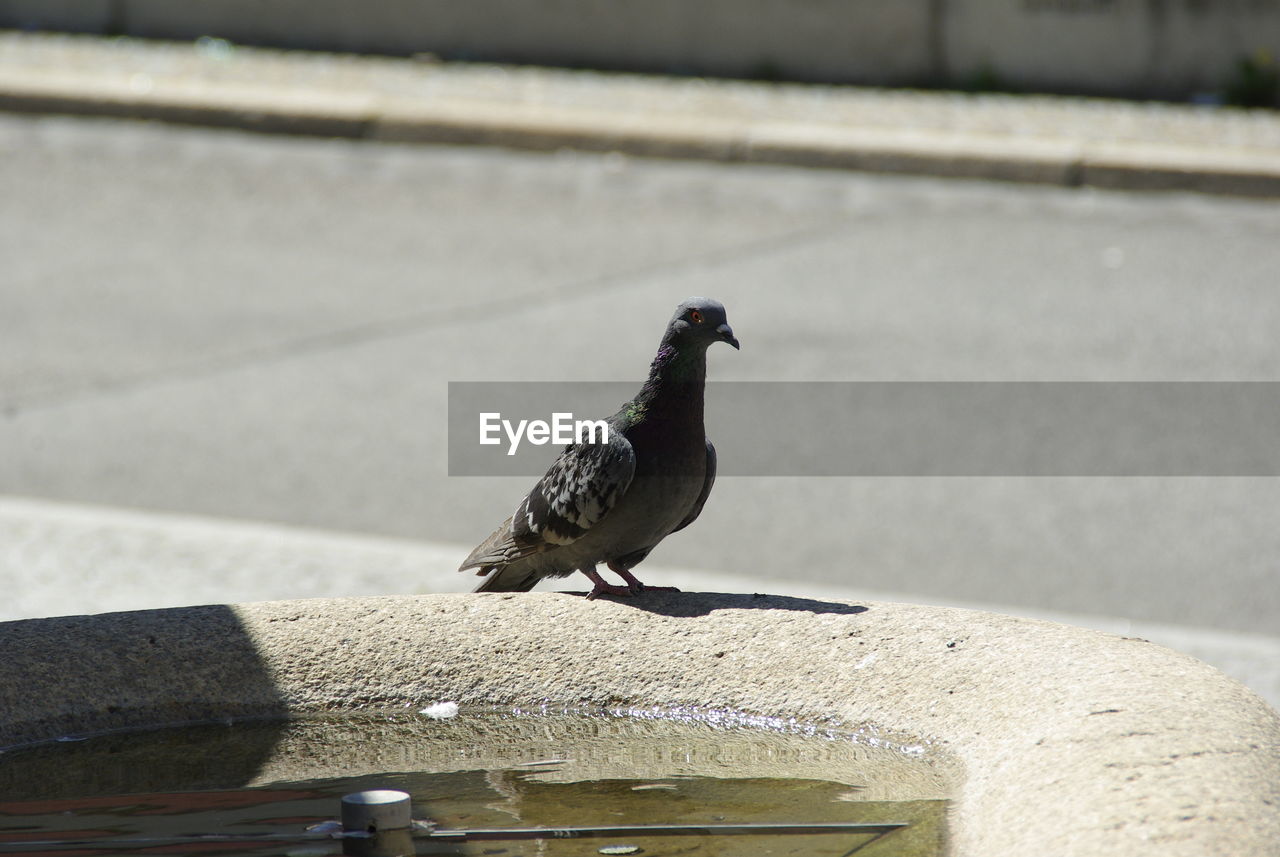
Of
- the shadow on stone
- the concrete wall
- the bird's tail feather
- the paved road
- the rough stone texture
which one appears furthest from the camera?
the concrete wall

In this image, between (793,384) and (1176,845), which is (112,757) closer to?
(1176,845)

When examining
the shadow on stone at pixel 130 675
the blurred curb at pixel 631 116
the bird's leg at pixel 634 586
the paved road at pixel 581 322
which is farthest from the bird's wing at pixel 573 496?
the blurred curb at pixel 631 116

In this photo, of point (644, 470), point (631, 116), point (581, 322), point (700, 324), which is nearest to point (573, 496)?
point (644, 470)

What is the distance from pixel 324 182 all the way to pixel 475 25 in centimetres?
311

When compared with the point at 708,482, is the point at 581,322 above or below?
above

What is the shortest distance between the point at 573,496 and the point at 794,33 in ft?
31.2

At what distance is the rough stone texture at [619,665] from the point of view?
266 centimetres

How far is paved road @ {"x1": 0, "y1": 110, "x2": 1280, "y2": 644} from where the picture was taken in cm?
564

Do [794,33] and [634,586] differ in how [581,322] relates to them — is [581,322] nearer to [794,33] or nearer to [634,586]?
[634,586]

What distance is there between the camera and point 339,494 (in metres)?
5.98

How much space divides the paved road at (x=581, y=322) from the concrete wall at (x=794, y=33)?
2.18 metres

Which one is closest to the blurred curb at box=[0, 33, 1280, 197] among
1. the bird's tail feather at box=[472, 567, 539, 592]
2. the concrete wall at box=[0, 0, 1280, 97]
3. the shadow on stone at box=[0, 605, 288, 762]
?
the concrete wall at box=[0, 0, 1280, 97]

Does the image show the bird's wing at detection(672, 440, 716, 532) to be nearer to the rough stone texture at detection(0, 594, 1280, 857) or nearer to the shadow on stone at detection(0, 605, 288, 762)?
the rough stone texture at detection(0, 594, 1280, 857)

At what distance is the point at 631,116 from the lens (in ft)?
35.3
